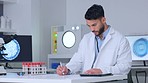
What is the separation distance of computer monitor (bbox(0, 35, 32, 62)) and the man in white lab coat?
2220 mm

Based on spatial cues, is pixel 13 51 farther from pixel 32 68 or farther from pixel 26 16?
pixel 32 68

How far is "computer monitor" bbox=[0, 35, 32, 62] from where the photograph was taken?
4723 millimetres

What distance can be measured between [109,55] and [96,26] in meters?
0.24

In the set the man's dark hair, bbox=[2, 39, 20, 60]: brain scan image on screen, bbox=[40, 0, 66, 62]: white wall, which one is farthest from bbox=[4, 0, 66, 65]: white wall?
the man's dark hair

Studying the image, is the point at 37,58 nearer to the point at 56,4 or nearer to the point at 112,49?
the point at 56,4

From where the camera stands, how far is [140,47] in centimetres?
491

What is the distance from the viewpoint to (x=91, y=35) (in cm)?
271

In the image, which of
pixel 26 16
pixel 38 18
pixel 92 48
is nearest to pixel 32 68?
pixel 92 48

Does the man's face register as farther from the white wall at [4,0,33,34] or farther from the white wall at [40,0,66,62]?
the white wall at [40,0,66,62]

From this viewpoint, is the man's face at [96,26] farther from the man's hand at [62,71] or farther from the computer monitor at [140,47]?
the computer monitor at [140,47]

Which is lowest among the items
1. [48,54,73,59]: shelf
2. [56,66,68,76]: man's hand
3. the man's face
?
[48,54,73,59]: shelf

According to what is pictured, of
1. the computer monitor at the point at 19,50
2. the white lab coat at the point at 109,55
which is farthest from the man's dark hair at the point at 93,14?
the computer monitor at the point at 19,50

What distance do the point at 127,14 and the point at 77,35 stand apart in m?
0.87

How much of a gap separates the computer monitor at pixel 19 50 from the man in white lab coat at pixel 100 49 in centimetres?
222
